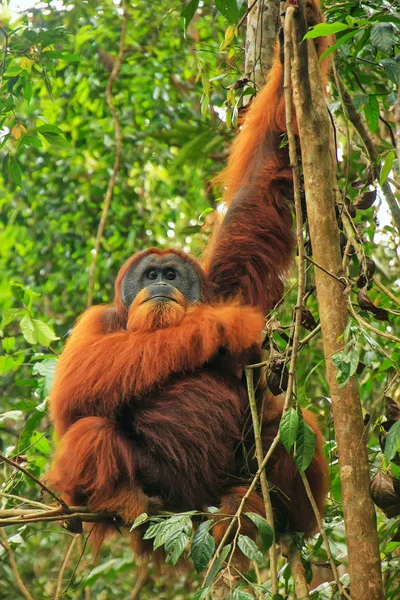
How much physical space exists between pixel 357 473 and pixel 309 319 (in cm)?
71

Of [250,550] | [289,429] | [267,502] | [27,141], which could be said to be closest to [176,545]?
[250,550]

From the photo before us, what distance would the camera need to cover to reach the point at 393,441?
2.34 m

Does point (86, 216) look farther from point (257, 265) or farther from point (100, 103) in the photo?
point (257, 265)

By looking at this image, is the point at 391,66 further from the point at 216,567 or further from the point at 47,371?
the point at 47,371

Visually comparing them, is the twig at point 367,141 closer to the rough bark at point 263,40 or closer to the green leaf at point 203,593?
the rough bark at point 263,40

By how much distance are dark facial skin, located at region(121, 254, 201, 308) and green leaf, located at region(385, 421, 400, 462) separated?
1.94 meters

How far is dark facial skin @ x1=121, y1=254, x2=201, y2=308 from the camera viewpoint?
4.18 meters

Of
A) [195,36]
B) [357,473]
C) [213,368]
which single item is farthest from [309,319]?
[195,36]

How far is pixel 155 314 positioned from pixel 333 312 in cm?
143

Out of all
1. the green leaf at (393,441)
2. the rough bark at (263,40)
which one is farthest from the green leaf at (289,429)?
the rough bark at (263,40)

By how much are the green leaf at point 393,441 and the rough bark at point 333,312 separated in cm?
18

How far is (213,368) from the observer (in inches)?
152

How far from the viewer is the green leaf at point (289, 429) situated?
8.10 ft

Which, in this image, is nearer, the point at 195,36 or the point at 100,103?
the point at 100,103
